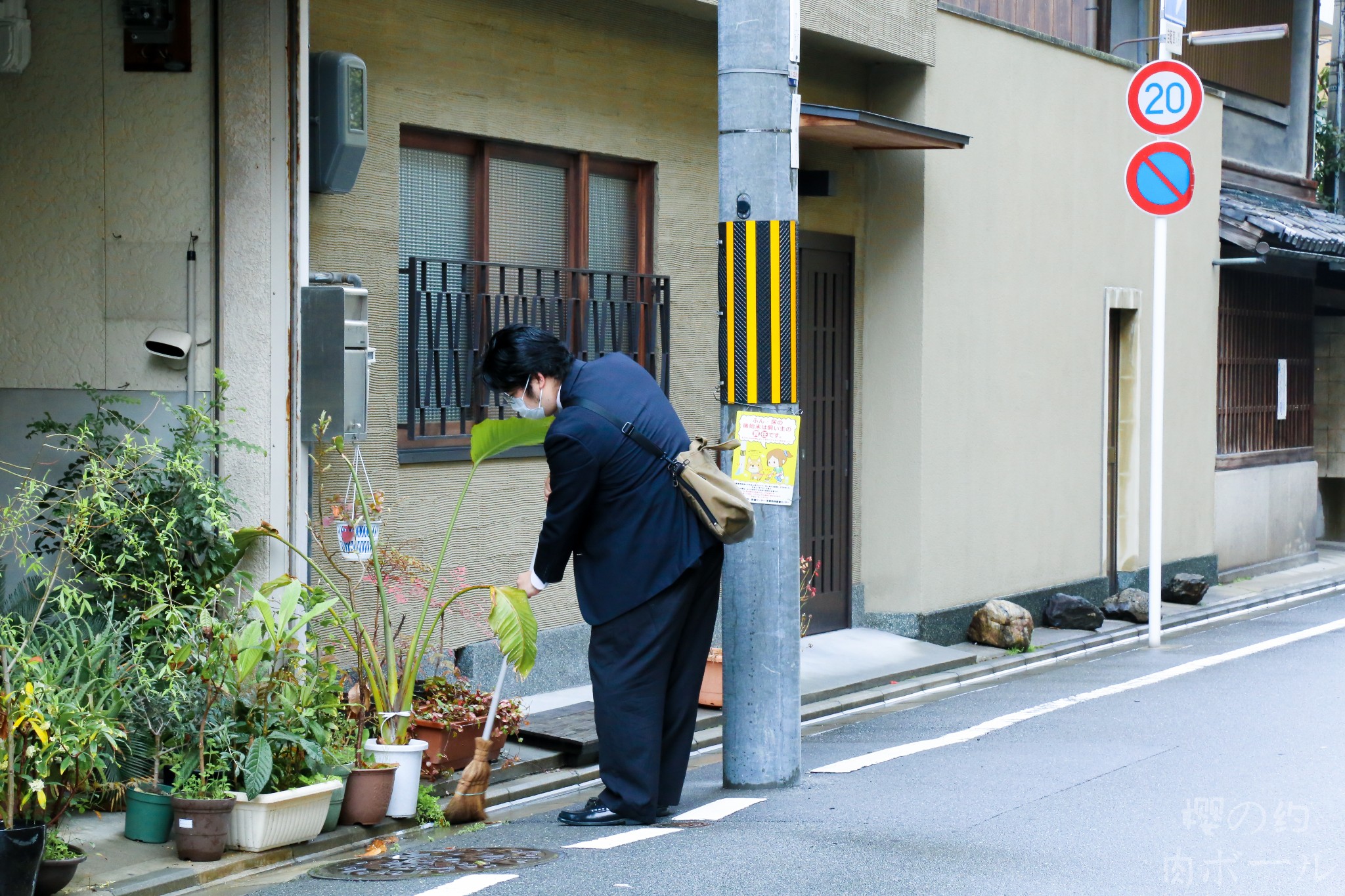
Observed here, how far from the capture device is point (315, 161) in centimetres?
783

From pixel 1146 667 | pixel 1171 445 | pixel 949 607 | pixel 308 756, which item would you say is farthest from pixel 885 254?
pixel 308 756

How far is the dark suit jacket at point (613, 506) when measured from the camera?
638 centimetres

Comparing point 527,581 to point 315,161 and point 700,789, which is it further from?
point 315,161

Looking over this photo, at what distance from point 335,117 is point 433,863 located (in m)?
3.65

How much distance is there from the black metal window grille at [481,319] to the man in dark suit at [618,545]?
85.2 inches

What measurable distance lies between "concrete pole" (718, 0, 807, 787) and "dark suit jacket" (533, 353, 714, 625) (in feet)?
2.27

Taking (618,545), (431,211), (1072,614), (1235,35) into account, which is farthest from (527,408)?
(1235,35)

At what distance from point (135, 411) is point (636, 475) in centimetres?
262

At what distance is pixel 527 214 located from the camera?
9547 millimetres

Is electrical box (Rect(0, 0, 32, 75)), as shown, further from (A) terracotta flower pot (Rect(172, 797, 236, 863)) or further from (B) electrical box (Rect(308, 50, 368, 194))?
(A) terracotta flower pot (Rect(172, 797, 236, 863))

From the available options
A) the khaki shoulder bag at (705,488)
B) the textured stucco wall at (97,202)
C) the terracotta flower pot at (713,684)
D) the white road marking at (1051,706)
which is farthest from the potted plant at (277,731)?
the terracotta flower pot at (713,684)

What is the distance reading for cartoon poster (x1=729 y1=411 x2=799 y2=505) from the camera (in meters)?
7.11

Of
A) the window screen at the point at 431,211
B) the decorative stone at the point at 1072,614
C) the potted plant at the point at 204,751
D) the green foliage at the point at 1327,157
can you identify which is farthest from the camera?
the green foliage at the point at 1327,157

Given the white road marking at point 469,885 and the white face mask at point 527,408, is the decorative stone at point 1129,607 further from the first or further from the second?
the white road marking at point 469,885
